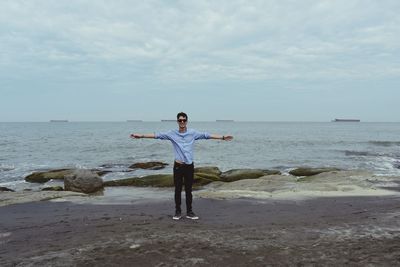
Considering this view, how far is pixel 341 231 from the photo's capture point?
26.3 ft

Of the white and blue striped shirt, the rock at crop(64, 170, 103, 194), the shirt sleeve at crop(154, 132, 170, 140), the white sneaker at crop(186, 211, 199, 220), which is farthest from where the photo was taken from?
the rock at crop(64, 170, 103, 194)

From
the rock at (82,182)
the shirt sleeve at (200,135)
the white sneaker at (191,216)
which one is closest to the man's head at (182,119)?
the shirt sleeve at (200,135)

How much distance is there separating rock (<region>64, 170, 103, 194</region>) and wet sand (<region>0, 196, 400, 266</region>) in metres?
6.21

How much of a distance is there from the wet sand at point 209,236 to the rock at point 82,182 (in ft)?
20.4

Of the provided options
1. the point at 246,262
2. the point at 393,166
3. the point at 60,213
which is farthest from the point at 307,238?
the point at 393,166

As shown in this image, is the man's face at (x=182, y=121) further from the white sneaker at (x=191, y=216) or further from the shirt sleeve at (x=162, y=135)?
the white sneaker at (x=191, y=216)

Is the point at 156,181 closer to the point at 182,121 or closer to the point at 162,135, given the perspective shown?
the point at 162,135

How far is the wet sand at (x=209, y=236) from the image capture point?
6.39 meters

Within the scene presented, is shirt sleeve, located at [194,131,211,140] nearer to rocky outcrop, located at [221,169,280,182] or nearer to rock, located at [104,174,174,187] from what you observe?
rock, located at [104,174,174,187]

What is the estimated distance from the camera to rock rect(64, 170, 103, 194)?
59.6ft

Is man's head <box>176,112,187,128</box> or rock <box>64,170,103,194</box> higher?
man's head <box>176,112,187,128</box>

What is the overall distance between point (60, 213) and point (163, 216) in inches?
127

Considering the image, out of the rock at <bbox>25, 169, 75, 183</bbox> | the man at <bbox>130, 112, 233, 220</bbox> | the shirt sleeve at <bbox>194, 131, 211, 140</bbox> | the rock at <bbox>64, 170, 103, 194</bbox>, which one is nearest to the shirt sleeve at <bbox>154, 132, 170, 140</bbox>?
the man at <bbox>130, 112, 233, 220</bbox>

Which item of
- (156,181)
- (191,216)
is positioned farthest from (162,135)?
(156,181)
